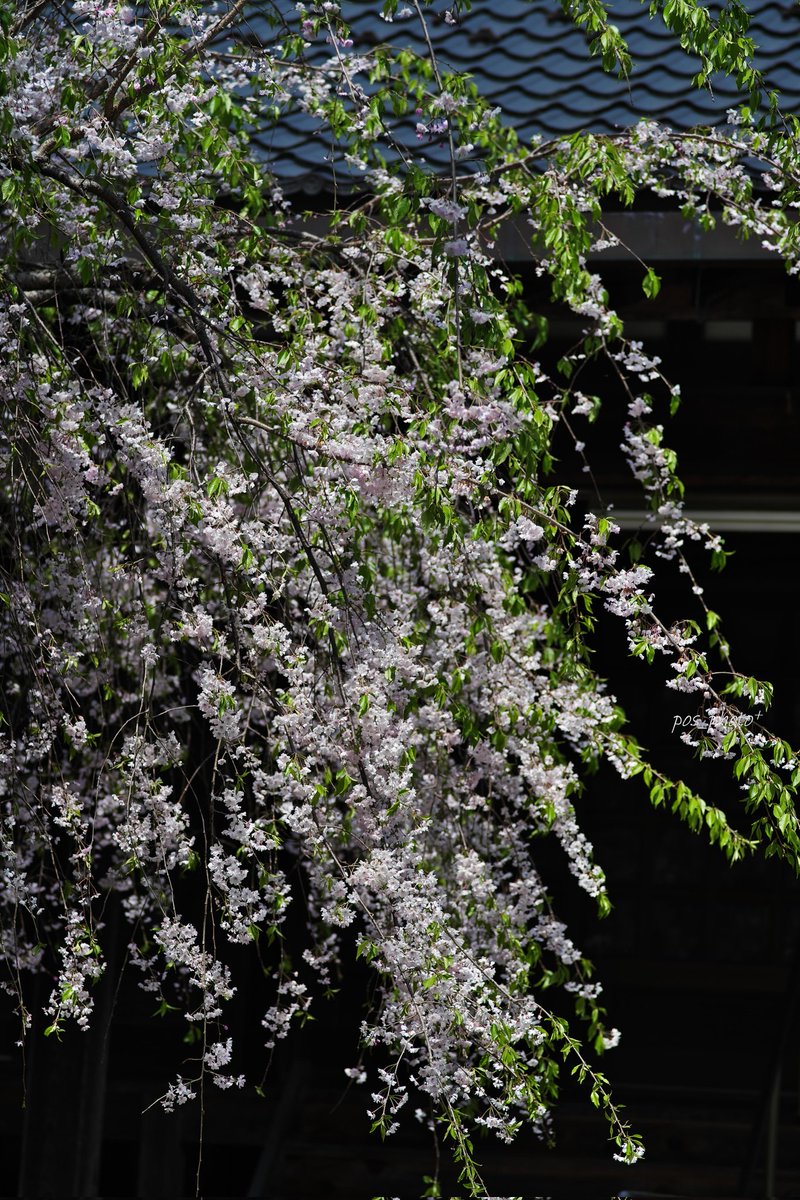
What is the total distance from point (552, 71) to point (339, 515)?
101 inches

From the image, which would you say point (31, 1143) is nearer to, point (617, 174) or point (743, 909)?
point (743, 909)

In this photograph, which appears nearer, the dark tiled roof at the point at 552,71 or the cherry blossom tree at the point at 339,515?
the cherry blossom tree at the point at 339,515

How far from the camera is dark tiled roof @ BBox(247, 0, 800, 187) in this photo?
4281 millimetres

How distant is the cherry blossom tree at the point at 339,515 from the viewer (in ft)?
8.95

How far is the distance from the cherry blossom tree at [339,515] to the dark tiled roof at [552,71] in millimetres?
728

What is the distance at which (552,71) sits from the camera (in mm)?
Result: 4652

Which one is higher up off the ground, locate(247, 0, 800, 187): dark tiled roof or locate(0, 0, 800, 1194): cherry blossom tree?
locate(247, 0, 800, 187): dark tiled roof

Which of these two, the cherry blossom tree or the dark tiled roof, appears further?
the dark tiled roof

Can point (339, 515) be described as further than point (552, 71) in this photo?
No

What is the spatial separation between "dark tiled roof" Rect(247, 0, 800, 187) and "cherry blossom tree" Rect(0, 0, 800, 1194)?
73cm

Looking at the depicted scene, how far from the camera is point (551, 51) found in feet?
15.7

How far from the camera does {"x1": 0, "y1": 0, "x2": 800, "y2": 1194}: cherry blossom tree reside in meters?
2.73

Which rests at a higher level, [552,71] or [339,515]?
[552,71]

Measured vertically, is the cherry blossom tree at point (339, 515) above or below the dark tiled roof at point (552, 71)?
below
